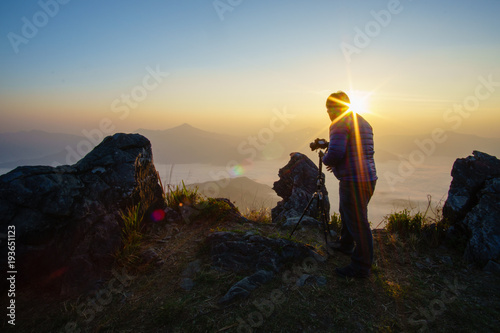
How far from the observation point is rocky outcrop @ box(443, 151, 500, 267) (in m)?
5.11

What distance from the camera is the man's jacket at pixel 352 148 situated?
443 centimetres

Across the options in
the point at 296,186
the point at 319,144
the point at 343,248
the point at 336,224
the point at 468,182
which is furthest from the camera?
the point at 296,186

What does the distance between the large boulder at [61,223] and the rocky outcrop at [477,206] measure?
757 cm

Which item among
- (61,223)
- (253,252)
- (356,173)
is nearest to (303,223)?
(253,252)

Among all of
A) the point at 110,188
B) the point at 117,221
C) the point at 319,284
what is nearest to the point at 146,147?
the point at 110,188

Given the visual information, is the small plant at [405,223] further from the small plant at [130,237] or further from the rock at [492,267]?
the small plant at [130,237]

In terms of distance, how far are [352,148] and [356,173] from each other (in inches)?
18.3

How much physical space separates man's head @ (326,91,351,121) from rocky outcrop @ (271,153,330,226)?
466cm

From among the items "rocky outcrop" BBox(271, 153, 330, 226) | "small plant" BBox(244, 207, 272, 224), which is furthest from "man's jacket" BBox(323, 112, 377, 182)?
"rocky outcrop" BBox(271, 153, 330, 226)

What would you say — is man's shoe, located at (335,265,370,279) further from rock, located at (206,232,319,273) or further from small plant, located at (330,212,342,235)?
small plant, located at (330,212,342,235)

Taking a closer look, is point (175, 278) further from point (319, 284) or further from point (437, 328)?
point (437, 328)

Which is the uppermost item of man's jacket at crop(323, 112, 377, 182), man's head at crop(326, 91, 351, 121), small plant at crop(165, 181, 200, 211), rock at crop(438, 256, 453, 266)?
man's head at crop(326, 91, 351, 121)

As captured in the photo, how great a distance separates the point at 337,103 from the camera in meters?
4.63

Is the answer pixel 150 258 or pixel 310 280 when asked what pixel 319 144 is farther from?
pixel 150 258
